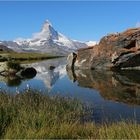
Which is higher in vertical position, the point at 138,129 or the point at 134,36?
the point at 134,36

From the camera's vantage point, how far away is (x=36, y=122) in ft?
41.2

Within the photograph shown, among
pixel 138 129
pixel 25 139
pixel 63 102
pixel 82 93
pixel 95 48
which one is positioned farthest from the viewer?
pixel 95 48

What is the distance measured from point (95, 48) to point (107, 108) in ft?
125

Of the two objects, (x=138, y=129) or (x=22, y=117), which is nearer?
(x=138, y=129)

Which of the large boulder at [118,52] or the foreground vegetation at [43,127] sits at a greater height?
the large boulder at [118,52]

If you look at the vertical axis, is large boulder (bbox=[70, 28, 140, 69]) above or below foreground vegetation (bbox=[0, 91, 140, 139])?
above

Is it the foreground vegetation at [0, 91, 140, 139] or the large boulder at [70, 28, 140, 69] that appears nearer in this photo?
the foreground vegetation at [0, 91, 140, 139]

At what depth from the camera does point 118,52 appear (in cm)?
5144

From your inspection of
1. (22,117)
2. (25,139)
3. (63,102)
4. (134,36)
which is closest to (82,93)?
(63,102)

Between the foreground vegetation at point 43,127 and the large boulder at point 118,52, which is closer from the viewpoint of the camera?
the foreground vegetation at point 43,127

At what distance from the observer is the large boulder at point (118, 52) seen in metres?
50.8

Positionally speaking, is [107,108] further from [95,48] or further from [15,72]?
[95,48]

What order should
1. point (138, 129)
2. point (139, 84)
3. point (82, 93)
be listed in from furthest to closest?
1. point (139, 84)
2. point (82, 93)
3. point (138, 129)

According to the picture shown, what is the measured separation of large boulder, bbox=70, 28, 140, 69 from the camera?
167 ft
